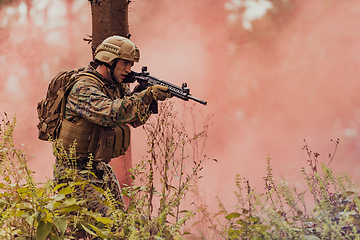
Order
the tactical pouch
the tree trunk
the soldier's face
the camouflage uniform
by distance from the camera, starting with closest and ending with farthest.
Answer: the camouflage uniform, the tactical pouch, the soldier's face, the tree trunk

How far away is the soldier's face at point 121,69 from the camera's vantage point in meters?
2.79

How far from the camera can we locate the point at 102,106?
2.51 m

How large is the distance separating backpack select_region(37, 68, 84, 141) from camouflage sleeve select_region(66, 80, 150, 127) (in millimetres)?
162

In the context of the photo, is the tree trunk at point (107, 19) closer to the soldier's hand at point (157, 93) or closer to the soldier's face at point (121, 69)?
the soldier's face at point (121, 69)

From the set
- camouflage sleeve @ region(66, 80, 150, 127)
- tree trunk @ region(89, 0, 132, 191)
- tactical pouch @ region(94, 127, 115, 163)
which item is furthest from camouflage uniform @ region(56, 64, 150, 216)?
tree trunk @ region(89, 0, 132, 191)

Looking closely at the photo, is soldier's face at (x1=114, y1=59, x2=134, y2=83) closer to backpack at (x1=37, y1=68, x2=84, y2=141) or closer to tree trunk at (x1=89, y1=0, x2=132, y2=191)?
backpack at (x1=37, y1=68, x2=84, y2=141)

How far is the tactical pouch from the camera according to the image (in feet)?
8.77

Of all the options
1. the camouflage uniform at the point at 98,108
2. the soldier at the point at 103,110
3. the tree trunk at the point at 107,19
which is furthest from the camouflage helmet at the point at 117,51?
the tree trunk at the point at 107,19

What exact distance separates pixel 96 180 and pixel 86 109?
61 centimetres

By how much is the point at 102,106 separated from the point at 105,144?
1.13 feet

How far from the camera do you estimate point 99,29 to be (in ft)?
12.2

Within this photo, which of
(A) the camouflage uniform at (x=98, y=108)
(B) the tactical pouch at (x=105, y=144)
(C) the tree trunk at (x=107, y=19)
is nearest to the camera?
(A) the camouflage uniform at (x=98, y=108)

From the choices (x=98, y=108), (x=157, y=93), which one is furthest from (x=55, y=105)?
(x=157, y=93)

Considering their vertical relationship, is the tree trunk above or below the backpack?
above
